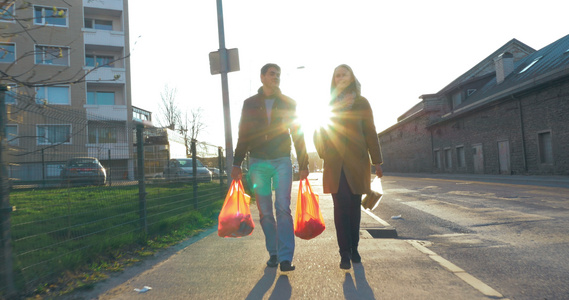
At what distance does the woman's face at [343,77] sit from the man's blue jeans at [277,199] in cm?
94

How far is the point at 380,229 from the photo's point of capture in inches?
262

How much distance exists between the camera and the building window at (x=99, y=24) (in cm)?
3334

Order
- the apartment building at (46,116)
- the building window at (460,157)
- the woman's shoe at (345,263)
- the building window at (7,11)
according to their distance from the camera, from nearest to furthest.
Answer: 1. the building window at (7,11)
2. the apartment building at (46,116)
3. the woman's shoe at (345,263)
4. the building window at (460,157)

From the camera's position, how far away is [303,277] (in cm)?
396

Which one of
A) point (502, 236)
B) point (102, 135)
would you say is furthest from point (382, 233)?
point (102, 135)

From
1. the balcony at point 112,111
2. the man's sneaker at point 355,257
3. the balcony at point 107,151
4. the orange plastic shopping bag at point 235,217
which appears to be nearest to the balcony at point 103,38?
the balcony at point 112,111

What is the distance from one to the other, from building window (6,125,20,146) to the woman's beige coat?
9.01ft

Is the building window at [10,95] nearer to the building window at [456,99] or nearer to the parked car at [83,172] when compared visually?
the parked car at [83,172]

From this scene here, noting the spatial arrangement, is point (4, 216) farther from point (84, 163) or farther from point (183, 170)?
point (183, 170)

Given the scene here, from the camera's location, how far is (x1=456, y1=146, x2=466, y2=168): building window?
34.4 meters

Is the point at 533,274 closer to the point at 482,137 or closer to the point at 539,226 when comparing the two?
the point at 539,226

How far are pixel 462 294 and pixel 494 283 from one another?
52cm

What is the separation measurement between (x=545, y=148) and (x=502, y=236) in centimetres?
2096

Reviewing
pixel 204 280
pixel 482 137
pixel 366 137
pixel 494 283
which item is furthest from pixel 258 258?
pixel 482 137
